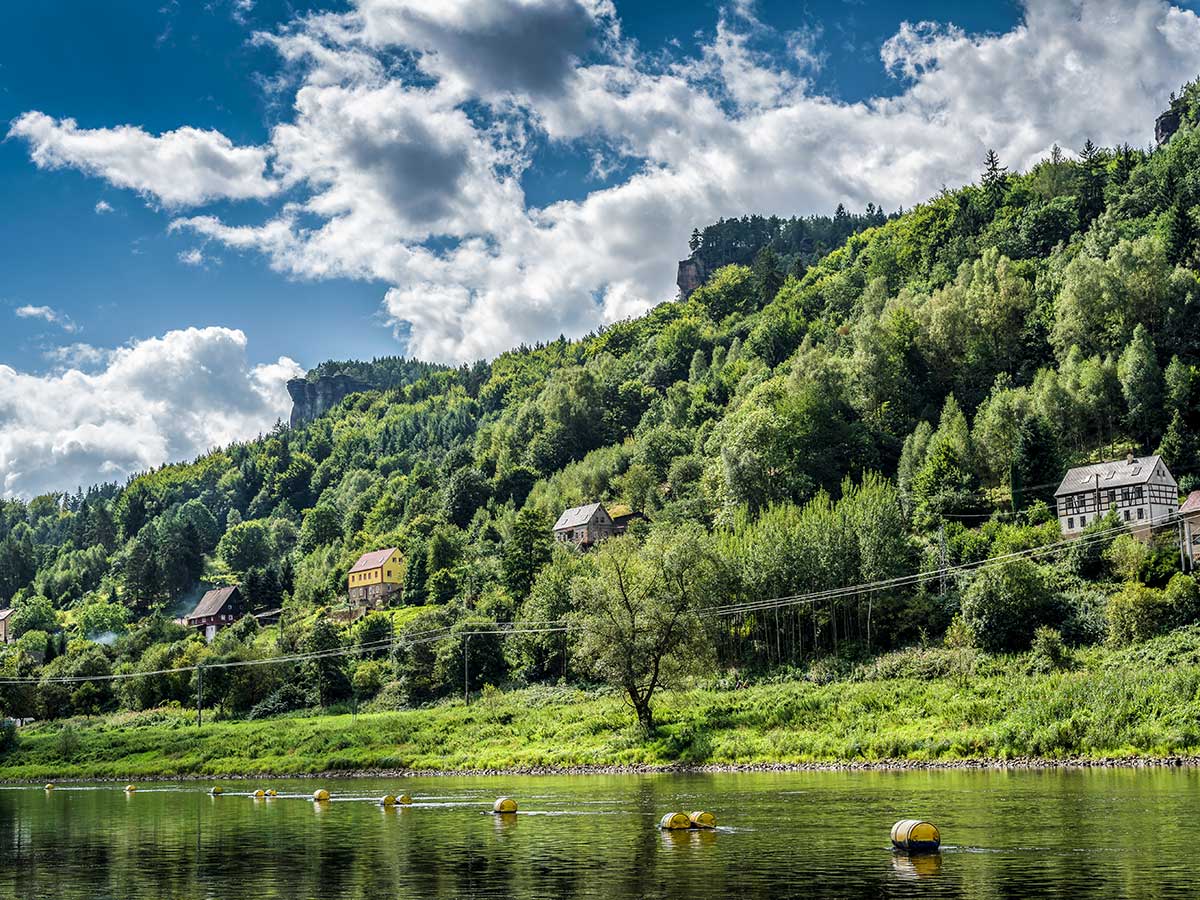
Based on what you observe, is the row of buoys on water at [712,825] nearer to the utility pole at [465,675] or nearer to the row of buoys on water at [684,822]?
the row of buoys on water at [684,822]

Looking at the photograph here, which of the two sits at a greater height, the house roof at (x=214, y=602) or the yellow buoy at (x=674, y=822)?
the house roof at (x=214, y=602)

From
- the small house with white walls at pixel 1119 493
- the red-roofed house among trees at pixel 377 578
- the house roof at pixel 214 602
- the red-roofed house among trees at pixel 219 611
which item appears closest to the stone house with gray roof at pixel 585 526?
the red-roofed house among trees at pixel 377 578

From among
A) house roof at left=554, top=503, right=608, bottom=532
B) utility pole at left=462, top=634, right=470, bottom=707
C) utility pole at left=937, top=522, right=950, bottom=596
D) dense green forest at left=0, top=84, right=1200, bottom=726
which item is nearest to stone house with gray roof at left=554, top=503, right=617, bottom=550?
house roof at left=554, top=503, right=608, bottom=532

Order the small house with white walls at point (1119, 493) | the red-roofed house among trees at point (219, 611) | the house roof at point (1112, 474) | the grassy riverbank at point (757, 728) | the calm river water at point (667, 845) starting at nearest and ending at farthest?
the calm river water at point (667, 845), the grassy riverbank at point (757, 728), the small house with white walls at point (1119, 493), the house roof at point (1112, 474), the red-roofed house among trees at point (219, 611)

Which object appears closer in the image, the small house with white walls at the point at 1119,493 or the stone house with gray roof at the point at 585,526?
the small house with white walls at the point at 1119,493

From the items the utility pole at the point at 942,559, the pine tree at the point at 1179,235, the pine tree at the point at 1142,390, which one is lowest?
the utility pole at the point at 942,559

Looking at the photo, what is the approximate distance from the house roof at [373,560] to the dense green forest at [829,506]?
16.5 feet

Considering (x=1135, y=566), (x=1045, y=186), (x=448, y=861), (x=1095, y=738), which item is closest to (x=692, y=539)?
(x=1135, y=566)

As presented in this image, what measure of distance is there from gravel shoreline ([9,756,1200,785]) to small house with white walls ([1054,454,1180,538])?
133ft

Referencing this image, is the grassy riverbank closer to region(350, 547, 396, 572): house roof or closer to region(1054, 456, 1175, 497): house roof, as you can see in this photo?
region(1054, 456, 1175, 497): house roof

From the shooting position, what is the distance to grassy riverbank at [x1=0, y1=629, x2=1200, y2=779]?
54562mm

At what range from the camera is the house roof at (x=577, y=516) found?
14900cm

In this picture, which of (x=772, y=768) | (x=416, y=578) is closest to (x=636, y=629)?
(x=772, y=768)

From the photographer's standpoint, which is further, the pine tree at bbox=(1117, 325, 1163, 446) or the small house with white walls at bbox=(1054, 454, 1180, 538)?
the pine tree at bbox=(1117, 325, 1163, 446)
